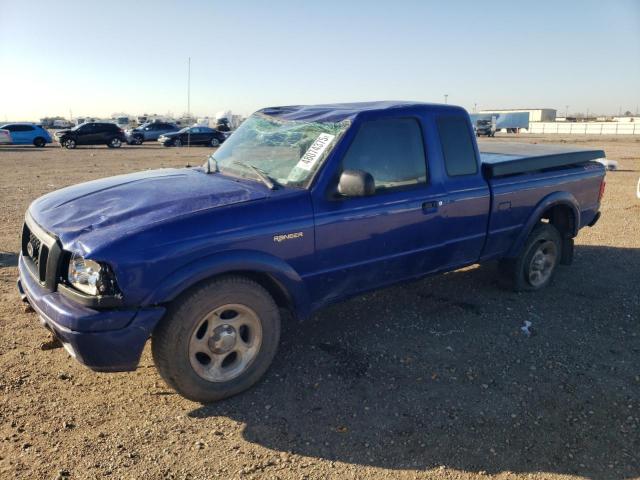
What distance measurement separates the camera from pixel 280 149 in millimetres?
3982

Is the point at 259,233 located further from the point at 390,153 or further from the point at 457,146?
the point at 457,146

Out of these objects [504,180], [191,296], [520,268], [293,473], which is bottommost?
[293,473]

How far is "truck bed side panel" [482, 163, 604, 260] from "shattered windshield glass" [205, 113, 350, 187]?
5.86 feet

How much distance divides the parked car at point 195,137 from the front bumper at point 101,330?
31.0 meters

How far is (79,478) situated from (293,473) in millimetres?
1107

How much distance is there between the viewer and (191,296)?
305 centimetres

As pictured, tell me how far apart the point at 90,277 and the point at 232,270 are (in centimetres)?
80

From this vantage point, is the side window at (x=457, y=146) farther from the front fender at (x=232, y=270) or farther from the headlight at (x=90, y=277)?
the headlight at (x=90, y=277)

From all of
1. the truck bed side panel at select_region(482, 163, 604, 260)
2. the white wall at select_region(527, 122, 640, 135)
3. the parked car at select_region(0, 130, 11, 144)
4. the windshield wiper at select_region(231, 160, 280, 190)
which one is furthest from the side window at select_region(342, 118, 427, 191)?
→ the white wall at select_region(527, 122, 640, 135)

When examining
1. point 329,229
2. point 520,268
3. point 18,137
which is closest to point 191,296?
point 329,229

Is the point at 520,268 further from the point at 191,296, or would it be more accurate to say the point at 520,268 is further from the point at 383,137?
the point at 191,296

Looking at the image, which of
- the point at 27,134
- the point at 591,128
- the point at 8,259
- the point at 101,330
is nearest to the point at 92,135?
the point at 27,134

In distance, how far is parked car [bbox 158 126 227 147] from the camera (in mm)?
32719

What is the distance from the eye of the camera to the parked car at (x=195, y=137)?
3272 cm
